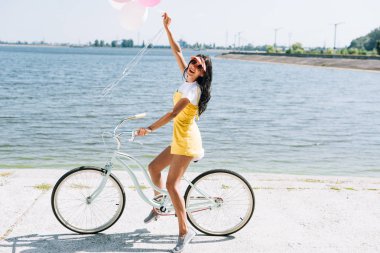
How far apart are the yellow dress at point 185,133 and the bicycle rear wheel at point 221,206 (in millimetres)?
489

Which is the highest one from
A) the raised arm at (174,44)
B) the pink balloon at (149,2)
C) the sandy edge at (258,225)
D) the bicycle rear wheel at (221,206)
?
the pink balloon at (149,2)

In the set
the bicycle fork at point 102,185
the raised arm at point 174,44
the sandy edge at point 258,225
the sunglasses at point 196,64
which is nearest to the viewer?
the sunglasses at point 196,64

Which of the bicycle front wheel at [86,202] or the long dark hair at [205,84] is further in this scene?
the bicycle front wheel at [86,202]

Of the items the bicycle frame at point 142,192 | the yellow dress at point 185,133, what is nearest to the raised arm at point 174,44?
the yellow dress at point 185,133

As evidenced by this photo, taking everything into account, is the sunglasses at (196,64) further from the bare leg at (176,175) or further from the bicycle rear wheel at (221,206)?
the bicycle rear wheel at (221,206)

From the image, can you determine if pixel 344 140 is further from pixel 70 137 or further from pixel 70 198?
pixel 70 198

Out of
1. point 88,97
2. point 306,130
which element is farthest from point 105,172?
point 88,97

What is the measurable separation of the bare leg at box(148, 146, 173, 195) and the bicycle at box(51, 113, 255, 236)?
0.08 m

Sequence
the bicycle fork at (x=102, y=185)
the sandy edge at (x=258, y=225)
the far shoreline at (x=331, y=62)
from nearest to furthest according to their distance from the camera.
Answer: the sandy edge at (x=258, y=225) → the bicycle fork at (x=102, y=185) → the far shoreline at (x=331, y=62)

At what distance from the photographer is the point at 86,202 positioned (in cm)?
538

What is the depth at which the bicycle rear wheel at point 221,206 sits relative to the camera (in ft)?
17.4

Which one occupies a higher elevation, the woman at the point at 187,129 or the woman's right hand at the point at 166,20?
the woman's right hand at the point at 166,20

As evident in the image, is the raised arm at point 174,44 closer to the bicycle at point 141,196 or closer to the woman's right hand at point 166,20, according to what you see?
the woman's right hand at point 166,20

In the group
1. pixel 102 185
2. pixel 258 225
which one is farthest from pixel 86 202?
pixel 258 225
